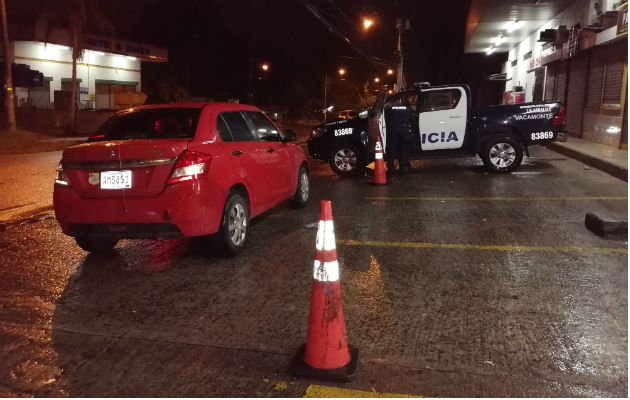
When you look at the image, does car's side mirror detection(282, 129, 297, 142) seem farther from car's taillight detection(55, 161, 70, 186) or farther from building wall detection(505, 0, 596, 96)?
building wall detection(505, 0, 596, 96)

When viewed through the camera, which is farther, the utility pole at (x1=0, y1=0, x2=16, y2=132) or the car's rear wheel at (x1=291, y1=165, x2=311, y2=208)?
the utility pole at (x1=0, y1=0, x2=16, y2=132)

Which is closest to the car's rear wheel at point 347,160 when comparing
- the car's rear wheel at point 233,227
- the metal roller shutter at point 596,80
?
the car's rear wheel at point 233,227

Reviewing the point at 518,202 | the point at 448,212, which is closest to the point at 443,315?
the point at 448,212

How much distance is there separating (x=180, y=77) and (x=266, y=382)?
2005 inches

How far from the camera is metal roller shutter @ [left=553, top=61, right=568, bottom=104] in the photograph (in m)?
24.1

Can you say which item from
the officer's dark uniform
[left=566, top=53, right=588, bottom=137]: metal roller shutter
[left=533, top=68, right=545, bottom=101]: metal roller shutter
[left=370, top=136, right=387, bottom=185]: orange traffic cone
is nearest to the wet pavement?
[left=370, top=136, right=387, bottom=185]: orange traffic cone

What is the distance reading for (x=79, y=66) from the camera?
37781mm

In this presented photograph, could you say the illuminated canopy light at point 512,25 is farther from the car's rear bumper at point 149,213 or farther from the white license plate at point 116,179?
the white license plate at point 116,179

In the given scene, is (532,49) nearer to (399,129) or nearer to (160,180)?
(399,129)

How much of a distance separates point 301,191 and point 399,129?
13.0 feet

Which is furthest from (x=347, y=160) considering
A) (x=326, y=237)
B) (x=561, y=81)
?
(x=561, y=81)

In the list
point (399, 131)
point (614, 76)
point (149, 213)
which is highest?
point (614, 76)

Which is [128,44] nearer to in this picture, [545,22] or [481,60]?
[545,22]

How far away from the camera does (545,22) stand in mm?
26734
